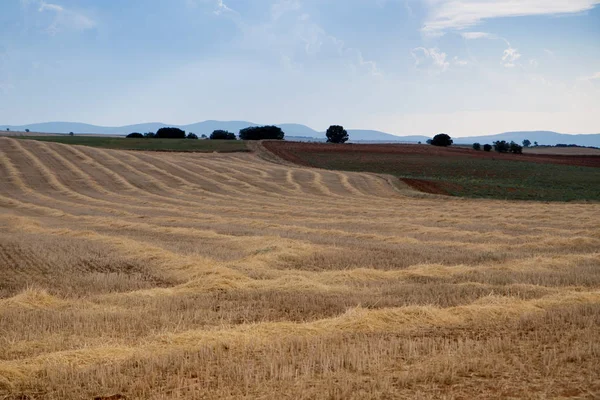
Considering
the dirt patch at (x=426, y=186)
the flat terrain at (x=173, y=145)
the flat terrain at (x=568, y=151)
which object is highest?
the flat terrain at (x=568, y=151)

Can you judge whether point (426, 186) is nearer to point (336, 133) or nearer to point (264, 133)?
point (264, 133)

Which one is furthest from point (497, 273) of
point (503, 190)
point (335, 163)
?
point (335, 163)

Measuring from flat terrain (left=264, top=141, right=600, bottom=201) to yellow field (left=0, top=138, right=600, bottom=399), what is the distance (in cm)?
2199

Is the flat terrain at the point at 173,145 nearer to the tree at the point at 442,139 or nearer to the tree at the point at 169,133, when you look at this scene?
the tree at the point at 169,133

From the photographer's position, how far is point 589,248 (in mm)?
17641

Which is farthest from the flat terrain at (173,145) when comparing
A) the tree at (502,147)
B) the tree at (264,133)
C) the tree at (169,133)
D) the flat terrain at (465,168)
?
the tree at (502,147)

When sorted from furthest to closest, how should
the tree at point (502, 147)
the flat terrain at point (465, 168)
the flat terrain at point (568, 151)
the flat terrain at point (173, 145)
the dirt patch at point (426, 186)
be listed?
the flat terrain at point (568, 151), the tree at point (502, 147), the flat terrain at point (173, 145), the flat terrain at point (465, 168), the dirt patch at point (426, 186)

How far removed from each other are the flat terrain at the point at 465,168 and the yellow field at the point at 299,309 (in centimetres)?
2199

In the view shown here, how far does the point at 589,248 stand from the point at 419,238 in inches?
207

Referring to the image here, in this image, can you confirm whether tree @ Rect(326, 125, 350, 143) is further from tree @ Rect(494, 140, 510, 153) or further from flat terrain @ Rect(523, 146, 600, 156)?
flat terrain @ Rect(523, 146, 600, 156)

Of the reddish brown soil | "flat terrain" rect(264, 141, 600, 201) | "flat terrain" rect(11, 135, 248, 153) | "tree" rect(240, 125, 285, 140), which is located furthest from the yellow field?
"tree" rect(240, 125, 285, 140)

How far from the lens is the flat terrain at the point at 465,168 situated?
1839 inches

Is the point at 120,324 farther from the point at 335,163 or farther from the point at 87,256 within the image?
the point at 335,163

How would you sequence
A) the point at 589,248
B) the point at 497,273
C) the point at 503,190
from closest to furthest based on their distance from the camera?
1. the point at 497,273
2. the point at 589,248
3. the point at 503,190
